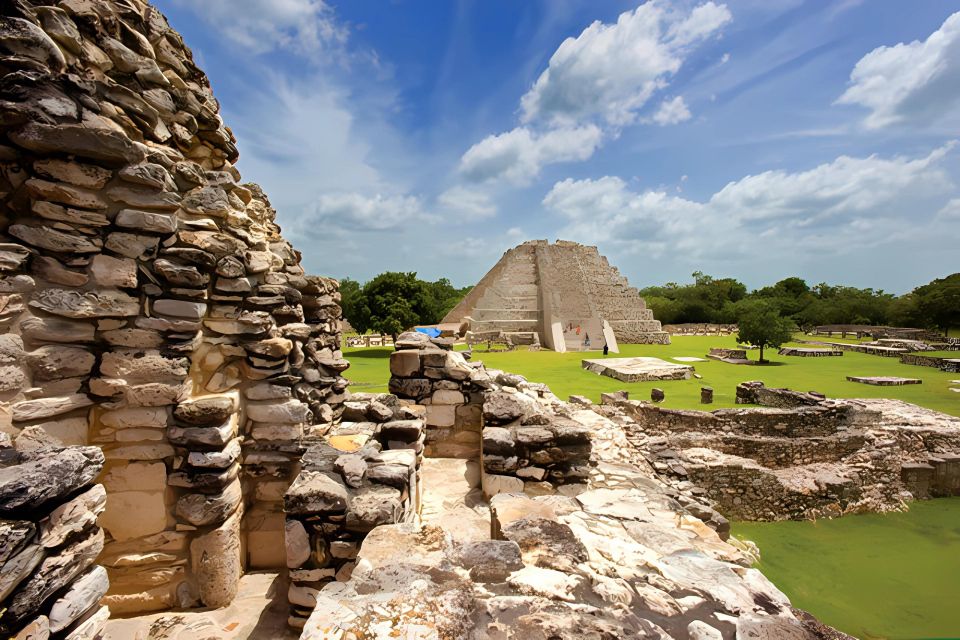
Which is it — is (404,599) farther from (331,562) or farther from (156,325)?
(156,325)

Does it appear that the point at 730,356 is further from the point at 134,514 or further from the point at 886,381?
the point at 134,514

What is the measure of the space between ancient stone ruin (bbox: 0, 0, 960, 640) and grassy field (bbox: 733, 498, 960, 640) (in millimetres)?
3464

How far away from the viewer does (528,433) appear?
4.44 meters

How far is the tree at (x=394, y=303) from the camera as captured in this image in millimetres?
25750

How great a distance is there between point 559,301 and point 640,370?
63.5ft

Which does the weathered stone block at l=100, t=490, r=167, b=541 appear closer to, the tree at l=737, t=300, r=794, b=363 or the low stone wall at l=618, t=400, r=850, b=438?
the low stone wall at l=618, t=400, r=850, b=438

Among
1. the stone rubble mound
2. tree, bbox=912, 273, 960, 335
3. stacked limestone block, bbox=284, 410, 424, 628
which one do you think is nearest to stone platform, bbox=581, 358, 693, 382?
the stone rubble mound

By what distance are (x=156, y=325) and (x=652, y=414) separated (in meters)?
11.6

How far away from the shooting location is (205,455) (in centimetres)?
348

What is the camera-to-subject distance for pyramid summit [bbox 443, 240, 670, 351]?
34794mm

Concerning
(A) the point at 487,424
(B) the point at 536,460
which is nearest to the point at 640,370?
(A) the point at 487,424

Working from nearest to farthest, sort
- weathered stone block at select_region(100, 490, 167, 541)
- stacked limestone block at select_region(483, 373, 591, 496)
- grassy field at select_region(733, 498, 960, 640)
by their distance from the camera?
weathered stone block at select_region(100, 490, 167, 541), stacked limestone block at select_region(483, 373, 591, 496), grassy field at select_region(733, 498, 960, 640)

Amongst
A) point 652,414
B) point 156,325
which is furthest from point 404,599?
point 652,414

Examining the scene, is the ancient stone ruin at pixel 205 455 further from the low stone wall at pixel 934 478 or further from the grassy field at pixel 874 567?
the low stone wall at pixel 934 478
